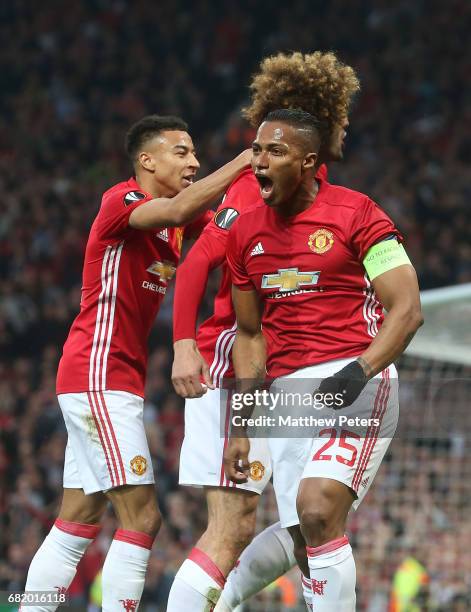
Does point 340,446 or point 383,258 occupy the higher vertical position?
point 383,258

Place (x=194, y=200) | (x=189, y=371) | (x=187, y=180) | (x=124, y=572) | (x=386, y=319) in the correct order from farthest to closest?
(x=187, y=180)
(x=124, y=572)
(x=194, y=200)
(x=189, y=371)
(x=386, y=319)

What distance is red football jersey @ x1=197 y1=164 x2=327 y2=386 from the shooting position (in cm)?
469

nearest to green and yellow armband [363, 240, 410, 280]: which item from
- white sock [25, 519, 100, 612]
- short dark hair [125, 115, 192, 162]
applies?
short dark hair [125, 115, 192, 162]

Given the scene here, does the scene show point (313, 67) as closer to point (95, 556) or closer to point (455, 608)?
point (455, 608)

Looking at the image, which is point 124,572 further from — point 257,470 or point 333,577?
point 333,577

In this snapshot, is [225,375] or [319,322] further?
[225,375]

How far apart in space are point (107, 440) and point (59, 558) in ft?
1.89

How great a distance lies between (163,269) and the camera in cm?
516

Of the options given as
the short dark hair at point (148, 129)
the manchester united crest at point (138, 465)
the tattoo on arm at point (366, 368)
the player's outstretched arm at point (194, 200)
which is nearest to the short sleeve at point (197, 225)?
the short dark hair at point (148, 129)

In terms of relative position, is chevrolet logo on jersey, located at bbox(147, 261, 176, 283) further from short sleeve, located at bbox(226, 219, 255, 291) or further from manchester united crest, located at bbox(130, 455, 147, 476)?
manchester united crest, located at bbox(130, 455, 147, 476)

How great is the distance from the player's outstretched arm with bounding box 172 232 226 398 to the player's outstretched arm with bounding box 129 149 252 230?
14 cm

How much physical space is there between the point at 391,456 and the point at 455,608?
5.17 feet

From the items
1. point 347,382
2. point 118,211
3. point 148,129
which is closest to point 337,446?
point 347,382

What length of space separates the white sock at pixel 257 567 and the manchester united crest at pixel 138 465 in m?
0.57
